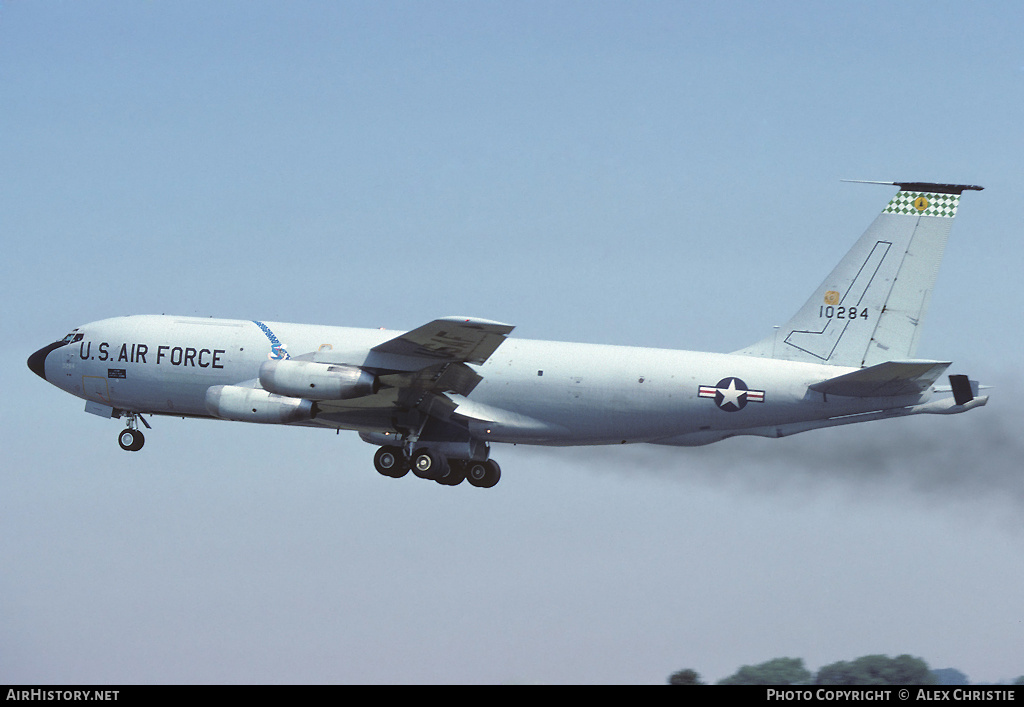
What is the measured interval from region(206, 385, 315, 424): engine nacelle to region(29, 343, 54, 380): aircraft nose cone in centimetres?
793

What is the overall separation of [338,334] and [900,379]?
15.9 meters

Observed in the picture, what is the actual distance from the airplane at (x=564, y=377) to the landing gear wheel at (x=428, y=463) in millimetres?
41

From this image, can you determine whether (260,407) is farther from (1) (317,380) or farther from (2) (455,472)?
(2) (455,472)

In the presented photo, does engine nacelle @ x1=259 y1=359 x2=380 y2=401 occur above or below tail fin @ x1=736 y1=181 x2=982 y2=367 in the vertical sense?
below

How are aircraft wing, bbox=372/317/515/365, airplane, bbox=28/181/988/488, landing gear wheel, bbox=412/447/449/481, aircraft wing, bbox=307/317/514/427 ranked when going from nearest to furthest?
aircraft wing, bbox=372/317/515/365 < aircraft wing, bbox=307/317/514/427 < airplane, bbox=28/181/988/488 < landing gear wheel, bbox=412/447/449/481

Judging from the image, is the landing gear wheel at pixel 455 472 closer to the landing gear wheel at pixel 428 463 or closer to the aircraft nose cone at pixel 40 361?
the landing gear wheel at pixel 428 463

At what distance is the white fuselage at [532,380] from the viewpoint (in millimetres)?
33438

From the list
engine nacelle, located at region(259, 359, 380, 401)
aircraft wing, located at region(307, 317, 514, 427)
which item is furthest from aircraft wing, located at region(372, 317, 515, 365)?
engine nacelle, located at region(259, 359, 380, 401)

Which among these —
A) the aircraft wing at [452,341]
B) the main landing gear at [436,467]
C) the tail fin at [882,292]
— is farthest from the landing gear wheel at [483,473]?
the tail fin at [882,292]

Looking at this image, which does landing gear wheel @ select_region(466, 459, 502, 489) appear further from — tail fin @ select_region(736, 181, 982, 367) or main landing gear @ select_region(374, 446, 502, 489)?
tail fin @ select_region(736, 181, 982, 367)

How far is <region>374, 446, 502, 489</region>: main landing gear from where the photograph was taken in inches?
1426

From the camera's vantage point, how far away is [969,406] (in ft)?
103

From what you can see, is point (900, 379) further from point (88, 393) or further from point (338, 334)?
point (88, 393)

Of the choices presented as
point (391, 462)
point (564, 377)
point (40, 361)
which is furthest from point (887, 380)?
point (40, 361)
